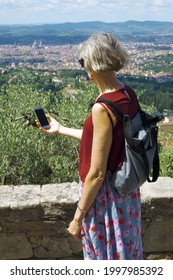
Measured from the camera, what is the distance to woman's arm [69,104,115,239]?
1837mm

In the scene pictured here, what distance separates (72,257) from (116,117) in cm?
153

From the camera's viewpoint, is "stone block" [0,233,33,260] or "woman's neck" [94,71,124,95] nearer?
"woman's neck" [94,71,124,95]

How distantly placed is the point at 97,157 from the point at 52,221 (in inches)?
42.6

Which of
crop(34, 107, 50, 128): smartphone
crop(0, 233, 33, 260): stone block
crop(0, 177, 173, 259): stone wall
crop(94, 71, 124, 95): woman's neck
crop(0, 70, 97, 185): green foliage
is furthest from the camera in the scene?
crop(0, 70, 97, 185): green foliage

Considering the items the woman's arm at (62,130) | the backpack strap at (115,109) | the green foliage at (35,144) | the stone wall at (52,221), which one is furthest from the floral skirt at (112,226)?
the green foliage at (35,144)

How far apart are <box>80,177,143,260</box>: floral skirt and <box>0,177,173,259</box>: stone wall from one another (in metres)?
0.59

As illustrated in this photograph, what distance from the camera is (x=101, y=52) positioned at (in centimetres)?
187

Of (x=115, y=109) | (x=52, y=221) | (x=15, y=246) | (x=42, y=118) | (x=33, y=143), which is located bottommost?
(x=15, y=246)

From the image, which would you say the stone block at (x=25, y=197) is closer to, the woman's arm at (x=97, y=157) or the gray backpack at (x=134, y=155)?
the woman's arm at (x=97, y=157)

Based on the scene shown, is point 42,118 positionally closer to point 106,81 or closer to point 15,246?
point 106,81

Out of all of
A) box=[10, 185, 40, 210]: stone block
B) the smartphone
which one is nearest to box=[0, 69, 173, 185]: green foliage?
box=[10, 185, 40, 210]: stone block

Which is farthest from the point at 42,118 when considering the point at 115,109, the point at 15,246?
the point at 15,246

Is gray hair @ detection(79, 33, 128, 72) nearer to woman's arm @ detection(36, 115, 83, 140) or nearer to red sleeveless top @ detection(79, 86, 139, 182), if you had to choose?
red sleeveless top @ detection(79, 86, 139, 182)

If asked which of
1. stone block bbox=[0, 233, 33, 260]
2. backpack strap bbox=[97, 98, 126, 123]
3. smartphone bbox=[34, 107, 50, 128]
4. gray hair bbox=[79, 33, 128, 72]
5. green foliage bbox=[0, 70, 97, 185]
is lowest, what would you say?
stone block bbox=[0, 233, 33, 260]
